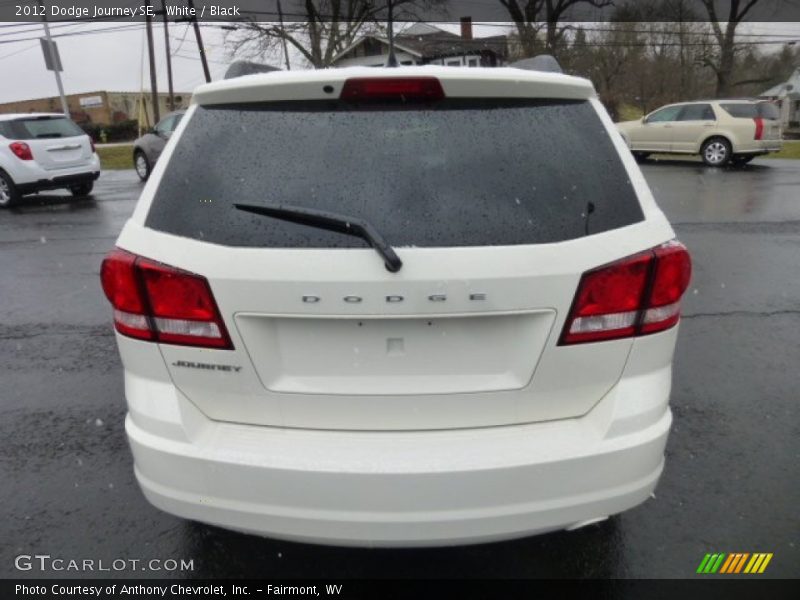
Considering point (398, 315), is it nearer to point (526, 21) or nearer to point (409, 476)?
point (409, 476)

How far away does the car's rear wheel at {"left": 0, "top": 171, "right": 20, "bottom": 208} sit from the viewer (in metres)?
13.3

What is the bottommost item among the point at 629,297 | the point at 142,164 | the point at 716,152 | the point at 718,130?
the point at 716,152

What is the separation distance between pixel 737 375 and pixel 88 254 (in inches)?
294

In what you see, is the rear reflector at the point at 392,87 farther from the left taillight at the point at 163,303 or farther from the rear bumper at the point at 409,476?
the rear bumper at the point at 409,476

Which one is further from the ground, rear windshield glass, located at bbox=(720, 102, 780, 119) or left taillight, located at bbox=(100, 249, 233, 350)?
left taillight, located at bbox=(100, 249, 233, 350)

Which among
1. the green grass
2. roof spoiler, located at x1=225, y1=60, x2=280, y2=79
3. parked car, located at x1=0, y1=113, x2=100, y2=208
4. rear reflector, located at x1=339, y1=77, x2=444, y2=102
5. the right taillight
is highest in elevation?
roof spoiler, located at x1=225, y1=60, x2=280, y2=79

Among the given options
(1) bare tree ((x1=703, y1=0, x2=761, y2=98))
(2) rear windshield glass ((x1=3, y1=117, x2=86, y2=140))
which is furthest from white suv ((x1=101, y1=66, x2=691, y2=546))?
(1) bare tree ((x1=703, y1=0, x2=761, y2=98))

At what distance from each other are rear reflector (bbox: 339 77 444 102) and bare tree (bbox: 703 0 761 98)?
50.2m

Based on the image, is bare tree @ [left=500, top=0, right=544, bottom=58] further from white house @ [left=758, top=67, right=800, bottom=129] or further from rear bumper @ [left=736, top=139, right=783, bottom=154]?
white house @ [left=758, top=67, right=800, bottom=129]

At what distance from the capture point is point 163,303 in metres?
2.03

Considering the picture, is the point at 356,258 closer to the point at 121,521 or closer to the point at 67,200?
the point at 121,521

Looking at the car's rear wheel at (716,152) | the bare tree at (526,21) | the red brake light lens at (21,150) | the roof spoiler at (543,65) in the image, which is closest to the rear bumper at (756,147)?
the car's rear wheel at (716,152)

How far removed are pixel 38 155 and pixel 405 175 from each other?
13.8 m

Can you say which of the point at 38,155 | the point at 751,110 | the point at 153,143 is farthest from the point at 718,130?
the point at 38,155
